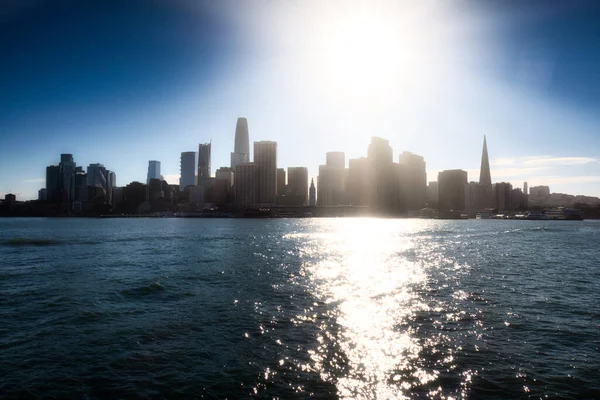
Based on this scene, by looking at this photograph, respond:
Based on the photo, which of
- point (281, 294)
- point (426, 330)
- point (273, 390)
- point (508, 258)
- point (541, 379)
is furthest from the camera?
point (508, 258)

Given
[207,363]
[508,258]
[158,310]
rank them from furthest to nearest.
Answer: [508,258], [158,310], [207,363]

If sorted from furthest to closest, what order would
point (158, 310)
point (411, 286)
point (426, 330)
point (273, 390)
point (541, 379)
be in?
point (411, 286)
point (158, 310)
point (426, 330)
point (541, 379)
point (273, 390)

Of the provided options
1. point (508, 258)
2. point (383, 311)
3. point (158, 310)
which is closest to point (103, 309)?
point (158, 310)

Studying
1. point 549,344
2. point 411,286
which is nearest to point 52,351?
point 549,344

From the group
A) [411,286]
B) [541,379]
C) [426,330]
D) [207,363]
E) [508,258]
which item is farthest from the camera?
[508,258]

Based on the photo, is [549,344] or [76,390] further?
[549,344]

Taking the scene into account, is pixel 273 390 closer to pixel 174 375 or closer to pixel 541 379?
pixel 174 375

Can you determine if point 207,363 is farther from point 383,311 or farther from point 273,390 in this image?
point 383,311

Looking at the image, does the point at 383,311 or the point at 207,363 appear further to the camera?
the point at 383,311
